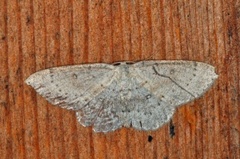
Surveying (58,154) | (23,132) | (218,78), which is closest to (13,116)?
(23,132)

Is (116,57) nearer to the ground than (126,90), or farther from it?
farther from it

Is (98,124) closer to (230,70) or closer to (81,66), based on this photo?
(81,66)

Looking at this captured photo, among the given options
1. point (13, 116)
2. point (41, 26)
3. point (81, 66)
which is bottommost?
point (13, 116)
